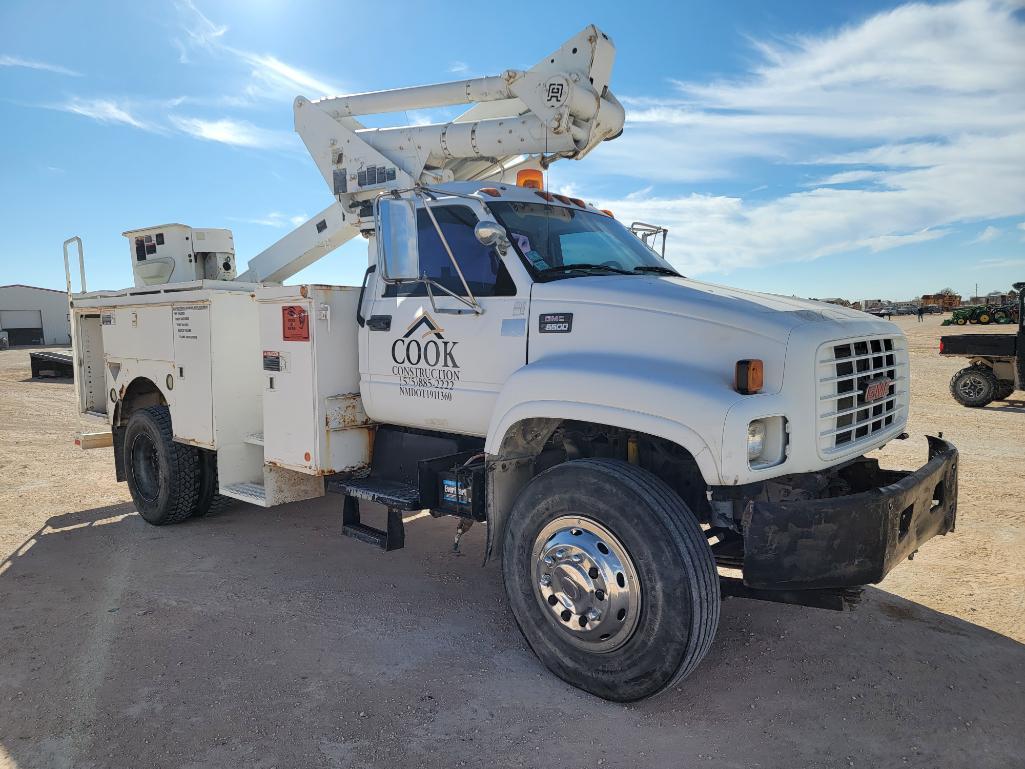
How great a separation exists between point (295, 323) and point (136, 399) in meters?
3.03

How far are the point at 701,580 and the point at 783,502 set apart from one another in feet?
1.65

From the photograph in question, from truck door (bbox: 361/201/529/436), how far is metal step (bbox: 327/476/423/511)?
1.42ft

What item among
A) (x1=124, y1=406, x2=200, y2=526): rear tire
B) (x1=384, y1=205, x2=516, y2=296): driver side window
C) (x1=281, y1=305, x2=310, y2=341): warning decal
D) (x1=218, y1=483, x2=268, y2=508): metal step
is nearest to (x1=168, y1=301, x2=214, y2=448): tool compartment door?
(x1=124, y1=406, x2=200, y2=526): rear tire

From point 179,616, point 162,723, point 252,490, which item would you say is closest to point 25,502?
Answer: point 252,490

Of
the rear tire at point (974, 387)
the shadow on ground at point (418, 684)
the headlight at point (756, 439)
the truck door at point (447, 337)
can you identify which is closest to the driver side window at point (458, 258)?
the truck door at point (447, 337)

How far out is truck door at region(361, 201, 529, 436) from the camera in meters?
4.09

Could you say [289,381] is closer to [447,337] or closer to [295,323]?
[295,323]

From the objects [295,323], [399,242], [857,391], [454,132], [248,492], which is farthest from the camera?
[454,132]

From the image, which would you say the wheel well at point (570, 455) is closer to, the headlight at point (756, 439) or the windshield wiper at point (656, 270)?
the headlight at point (756, 439)

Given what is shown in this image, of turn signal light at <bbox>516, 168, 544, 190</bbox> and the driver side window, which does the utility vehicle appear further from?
the driver side window

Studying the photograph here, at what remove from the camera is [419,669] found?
3828mm

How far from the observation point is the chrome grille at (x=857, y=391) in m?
3.37

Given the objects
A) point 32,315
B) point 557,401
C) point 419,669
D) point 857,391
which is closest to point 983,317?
point 857,391

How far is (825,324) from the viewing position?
11.4 ft
